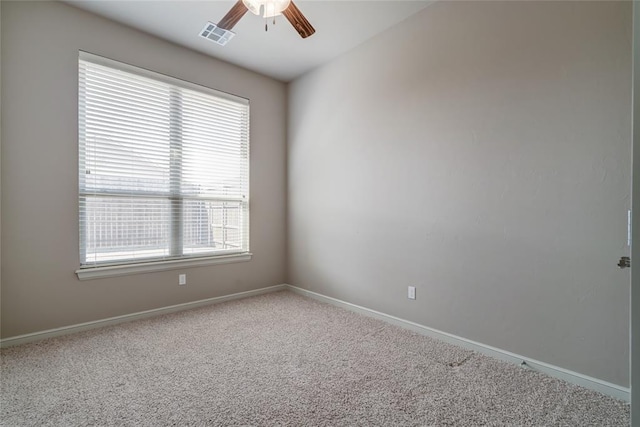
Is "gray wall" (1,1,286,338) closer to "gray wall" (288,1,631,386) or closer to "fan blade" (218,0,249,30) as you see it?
"fan blade" (218,0,249,30)

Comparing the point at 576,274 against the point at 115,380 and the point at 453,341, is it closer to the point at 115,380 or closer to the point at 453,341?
the point at 453,341

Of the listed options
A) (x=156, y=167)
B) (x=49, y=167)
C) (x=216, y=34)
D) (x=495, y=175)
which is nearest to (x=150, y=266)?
(x=156, y=167)

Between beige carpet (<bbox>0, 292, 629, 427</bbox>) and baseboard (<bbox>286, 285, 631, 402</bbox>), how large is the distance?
0.19 feet

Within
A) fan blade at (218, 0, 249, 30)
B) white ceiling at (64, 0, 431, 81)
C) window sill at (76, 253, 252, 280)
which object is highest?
white ceiling at (64, 0, 431, 81)

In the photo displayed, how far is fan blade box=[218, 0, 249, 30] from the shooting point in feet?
6.64

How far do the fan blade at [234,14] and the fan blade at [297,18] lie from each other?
0.90 ft

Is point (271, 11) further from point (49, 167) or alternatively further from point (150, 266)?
point (150, 266)

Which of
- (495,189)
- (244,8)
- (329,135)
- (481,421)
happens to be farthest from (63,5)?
(481,421)

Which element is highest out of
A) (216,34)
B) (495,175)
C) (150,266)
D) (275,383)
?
(216,34)

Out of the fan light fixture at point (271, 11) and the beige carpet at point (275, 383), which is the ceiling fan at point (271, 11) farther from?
the beige carpet at point (275, 383)

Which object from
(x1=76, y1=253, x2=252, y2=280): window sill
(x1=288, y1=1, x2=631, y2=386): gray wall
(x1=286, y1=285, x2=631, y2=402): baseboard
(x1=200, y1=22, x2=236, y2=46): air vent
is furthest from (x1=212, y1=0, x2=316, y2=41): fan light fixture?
(x1=286, y1=285, x2=631, y2=402): baseboard

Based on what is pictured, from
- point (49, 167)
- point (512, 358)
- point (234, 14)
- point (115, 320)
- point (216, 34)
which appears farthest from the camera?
point (216, 34)

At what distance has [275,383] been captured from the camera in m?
1.99

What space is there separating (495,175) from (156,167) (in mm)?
3130
